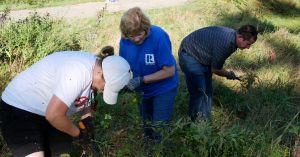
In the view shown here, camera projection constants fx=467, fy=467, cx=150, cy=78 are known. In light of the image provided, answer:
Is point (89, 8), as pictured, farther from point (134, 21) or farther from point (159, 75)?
point (134, 21)

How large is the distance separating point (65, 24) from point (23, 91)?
6.82 meters

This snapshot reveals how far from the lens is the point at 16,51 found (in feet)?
22.1

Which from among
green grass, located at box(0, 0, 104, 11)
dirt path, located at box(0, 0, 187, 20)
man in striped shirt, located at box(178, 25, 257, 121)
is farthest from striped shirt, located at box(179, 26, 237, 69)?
green grass, located at box(0, 0, 104, 11)

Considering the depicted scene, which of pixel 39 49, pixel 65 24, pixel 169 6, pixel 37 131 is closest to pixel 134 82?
pixel 37 131

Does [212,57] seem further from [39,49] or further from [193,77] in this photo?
[39,49]

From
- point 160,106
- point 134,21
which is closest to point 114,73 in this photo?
point 134,21

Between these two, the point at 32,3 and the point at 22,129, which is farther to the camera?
the point at 32,3

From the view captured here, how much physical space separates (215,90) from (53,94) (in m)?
4.15

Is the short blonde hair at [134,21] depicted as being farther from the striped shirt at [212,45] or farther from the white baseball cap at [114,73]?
the striped shirt at [212,45]

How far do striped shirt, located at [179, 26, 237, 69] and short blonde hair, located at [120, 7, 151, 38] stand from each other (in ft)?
3.92

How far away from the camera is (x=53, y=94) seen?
2.94 metres

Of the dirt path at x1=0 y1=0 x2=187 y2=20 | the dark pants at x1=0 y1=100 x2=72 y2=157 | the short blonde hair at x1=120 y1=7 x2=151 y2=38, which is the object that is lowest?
the dirt path at x1=0 y1=0 x2=187 y2=20

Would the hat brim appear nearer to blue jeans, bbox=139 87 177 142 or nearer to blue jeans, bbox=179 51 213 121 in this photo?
blue jeans, bbox=139 87 177 142

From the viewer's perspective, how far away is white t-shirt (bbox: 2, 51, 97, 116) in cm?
293
